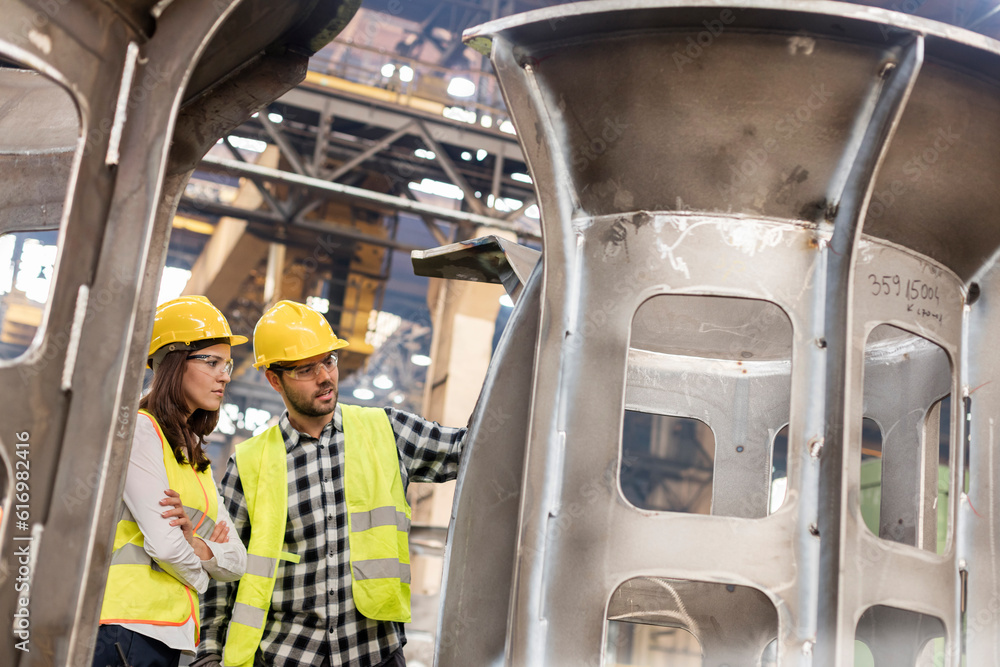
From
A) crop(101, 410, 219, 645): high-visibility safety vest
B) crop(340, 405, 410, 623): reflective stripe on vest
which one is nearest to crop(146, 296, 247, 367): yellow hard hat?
crop(101, 410, 219, 645): high-visibility safety vest

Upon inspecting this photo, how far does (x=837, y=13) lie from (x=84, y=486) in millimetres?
2521

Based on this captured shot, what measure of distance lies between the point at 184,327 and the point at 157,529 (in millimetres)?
775

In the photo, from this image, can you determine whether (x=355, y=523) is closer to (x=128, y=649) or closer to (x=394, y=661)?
(x=394, y=661)

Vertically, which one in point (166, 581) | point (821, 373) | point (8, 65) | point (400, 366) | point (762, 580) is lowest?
point (166, 581)

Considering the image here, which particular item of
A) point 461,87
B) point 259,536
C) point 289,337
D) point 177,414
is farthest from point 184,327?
point 461,87

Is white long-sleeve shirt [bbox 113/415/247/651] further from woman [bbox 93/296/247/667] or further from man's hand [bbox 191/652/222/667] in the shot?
man's hand [bbox 191/652/222/667]

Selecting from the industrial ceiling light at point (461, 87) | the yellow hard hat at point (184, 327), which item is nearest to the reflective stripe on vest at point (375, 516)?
the yellow hard hat at point (184, 327)

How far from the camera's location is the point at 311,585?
3.68 metres

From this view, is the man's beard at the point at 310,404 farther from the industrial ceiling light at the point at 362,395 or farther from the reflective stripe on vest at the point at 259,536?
the industrial ceiling light at the point at 362,395

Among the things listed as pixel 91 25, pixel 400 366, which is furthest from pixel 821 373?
pixel 400 366

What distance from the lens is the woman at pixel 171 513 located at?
9.52 feet

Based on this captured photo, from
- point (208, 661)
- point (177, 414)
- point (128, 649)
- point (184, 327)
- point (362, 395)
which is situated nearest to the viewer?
point (128, 649)

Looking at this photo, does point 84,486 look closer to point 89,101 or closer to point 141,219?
point 141,219

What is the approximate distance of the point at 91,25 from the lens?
2.39 m
